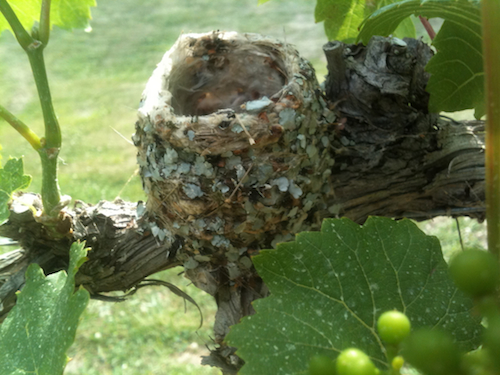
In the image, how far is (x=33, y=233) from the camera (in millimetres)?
1232

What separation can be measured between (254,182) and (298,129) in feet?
0.61

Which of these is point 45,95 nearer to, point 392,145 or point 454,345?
point 392,145

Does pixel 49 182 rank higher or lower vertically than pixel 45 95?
lower

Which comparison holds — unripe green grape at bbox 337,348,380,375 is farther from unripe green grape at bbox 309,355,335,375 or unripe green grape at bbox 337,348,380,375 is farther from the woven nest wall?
the woven nest wall

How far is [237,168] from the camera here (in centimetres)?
115

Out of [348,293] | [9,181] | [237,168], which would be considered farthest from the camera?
[237,168]

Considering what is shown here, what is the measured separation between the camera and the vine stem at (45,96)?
3.29 ft

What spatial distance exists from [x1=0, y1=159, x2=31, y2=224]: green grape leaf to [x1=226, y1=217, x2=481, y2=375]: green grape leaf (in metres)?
0.56

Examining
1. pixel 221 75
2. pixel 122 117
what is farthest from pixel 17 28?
pixel 122 117

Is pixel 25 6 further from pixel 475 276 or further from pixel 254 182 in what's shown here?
pixel 475 276

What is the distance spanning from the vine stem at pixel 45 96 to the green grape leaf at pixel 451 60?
0.70m

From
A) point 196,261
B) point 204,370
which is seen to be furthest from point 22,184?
point 204,370

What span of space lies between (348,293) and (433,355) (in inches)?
15.1

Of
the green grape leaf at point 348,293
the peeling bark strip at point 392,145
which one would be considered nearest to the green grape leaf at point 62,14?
the peeling bark strip at point 392,145
